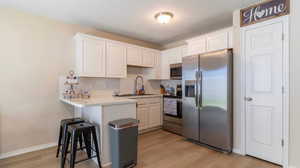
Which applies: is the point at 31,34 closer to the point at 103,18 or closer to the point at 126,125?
the point at 103,18

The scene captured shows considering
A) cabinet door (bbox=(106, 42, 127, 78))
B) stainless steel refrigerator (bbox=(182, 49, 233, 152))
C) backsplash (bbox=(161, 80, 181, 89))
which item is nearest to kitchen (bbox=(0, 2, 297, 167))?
cabinet door (bbox=(106, 42, 127, 78))

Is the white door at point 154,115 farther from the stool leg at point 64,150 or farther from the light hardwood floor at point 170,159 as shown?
the stool leg at point 64,150

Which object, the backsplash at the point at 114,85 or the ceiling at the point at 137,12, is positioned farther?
the backsplash at the point at 114,85

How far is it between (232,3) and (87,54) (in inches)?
111

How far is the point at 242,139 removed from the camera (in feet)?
8.45

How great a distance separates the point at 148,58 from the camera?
4.17 meters

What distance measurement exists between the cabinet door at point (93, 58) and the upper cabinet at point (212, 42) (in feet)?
6.59

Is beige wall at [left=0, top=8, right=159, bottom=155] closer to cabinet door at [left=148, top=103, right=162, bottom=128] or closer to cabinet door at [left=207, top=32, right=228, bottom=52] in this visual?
cabinet door at [left=148, top=103, right=162, bottom=128]

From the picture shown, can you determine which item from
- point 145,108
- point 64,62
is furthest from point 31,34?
point 145,108

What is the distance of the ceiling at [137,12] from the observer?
7.90 ft

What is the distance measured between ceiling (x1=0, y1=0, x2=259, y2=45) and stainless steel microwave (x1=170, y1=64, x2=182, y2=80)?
2.92 feet

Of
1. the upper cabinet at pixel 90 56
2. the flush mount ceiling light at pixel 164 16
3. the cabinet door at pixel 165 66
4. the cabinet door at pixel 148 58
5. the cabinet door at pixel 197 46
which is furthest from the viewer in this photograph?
the cabinet door at pixel 165 66

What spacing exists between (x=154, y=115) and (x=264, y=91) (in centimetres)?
244

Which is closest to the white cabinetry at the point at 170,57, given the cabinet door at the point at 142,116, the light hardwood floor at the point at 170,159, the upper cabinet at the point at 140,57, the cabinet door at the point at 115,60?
the upper cabinet at the point at 140,57
